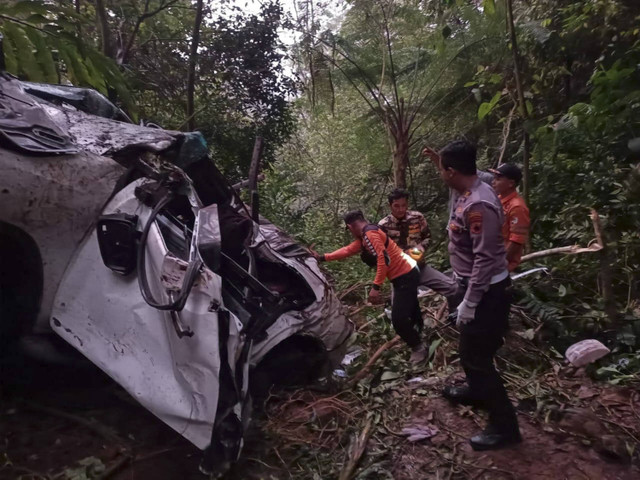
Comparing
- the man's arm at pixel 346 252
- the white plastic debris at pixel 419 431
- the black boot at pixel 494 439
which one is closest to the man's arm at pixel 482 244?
the black boot at pixel 494 439

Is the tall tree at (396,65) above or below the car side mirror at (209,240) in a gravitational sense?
above

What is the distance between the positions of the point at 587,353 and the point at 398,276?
153cm

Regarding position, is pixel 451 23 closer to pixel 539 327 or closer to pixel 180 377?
pixel 539 327

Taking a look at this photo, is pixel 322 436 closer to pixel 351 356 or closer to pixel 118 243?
pixel 351 356

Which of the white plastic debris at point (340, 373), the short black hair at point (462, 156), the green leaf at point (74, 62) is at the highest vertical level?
the green leaf at point (74, 62)

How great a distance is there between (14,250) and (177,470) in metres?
1.47

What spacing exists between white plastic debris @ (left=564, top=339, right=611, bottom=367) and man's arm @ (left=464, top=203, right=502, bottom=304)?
65.5 inches

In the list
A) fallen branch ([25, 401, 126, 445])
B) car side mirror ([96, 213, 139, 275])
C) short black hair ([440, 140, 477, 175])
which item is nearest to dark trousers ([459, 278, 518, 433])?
short black hair ([440, 140, 477, 175])

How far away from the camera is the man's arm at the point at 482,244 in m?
2.68

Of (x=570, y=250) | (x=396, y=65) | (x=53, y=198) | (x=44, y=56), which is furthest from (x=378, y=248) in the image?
(x=396, y=65)

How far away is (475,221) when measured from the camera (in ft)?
8.86

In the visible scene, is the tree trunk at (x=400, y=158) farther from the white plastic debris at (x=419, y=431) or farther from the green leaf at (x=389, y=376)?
the white plastic debris at (x=419, y=431)

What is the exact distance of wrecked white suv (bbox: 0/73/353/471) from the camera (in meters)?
2.47

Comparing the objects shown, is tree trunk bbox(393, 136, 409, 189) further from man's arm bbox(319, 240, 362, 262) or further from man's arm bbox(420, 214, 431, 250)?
man's arm bbox(319, 240, 362, 262)
